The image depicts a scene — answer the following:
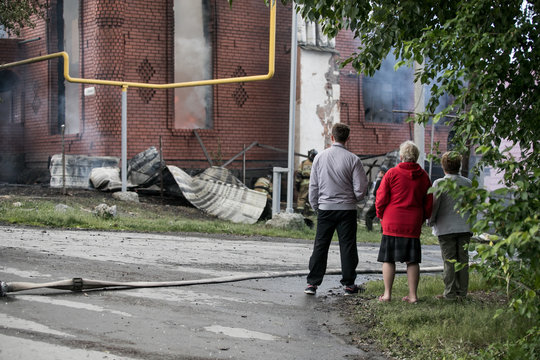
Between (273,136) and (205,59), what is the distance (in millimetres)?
3204

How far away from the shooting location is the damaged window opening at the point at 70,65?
22250mm

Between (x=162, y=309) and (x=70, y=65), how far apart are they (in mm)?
17631

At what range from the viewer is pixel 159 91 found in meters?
21.0

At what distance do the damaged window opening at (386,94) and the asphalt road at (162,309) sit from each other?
15.1m

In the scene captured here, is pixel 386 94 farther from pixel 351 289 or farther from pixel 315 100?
pixel 351 289

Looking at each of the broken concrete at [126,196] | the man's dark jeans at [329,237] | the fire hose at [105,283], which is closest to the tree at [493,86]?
the man's dark jeans at [329,237]

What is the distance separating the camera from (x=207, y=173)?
19062 millimetres

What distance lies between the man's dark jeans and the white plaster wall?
1518 centimetres

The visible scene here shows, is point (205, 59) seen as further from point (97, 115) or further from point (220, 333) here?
point (220, 333)

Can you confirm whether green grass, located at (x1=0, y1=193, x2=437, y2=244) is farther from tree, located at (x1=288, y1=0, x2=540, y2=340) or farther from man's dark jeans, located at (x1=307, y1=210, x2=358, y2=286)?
tree, located at (x1=288, y1=0, x2=540, y2=340)

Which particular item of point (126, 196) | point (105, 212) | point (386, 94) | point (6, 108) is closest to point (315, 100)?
point (386, 94)

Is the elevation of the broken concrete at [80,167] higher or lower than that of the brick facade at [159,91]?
lower

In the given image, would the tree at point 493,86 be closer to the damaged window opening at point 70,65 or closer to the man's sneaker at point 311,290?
the man's sneaker at point 311,290

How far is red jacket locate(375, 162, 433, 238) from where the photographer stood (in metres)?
7.03
